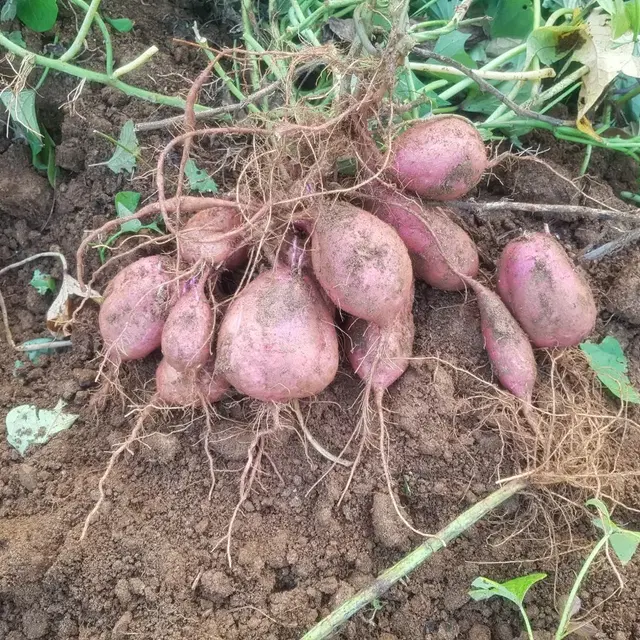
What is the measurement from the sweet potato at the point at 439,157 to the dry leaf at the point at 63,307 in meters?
0.81

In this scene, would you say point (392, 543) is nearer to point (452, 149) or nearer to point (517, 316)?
point (517, 316)

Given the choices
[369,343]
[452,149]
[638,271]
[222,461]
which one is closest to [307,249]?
[369,343]

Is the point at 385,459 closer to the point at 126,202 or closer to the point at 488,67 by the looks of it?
the point at 126,202

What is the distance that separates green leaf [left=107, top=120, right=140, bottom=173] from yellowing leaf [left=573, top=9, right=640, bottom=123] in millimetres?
1109

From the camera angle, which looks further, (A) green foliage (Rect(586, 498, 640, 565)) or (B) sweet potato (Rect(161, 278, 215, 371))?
(B) sweet potato (Rect(161, 278, 215, 371))

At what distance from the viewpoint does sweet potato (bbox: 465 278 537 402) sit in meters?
1.31

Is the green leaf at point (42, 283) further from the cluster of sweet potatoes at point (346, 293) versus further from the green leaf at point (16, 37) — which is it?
the green leaf at point (16, 37)

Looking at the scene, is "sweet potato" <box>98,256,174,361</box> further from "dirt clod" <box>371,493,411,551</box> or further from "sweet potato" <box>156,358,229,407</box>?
"dirt clod" <box>371,493,411,551</box>

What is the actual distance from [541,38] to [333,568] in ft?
4.25

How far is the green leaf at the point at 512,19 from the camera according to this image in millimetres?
1590

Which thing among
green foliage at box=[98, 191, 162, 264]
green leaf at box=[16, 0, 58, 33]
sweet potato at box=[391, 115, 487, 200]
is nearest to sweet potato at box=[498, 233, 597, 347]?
sweet potato at box=[391, 115, 487, 200]

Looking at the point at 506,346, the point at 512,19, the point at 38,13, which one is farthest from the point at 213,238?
the point at 512,19

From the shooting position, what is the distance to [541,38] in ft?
4.49

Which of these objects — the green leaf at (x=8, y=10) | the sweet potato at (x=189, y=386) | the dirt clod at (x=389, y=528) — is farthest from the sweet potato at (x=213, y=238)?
the green leaf at (x=8, y=10)
